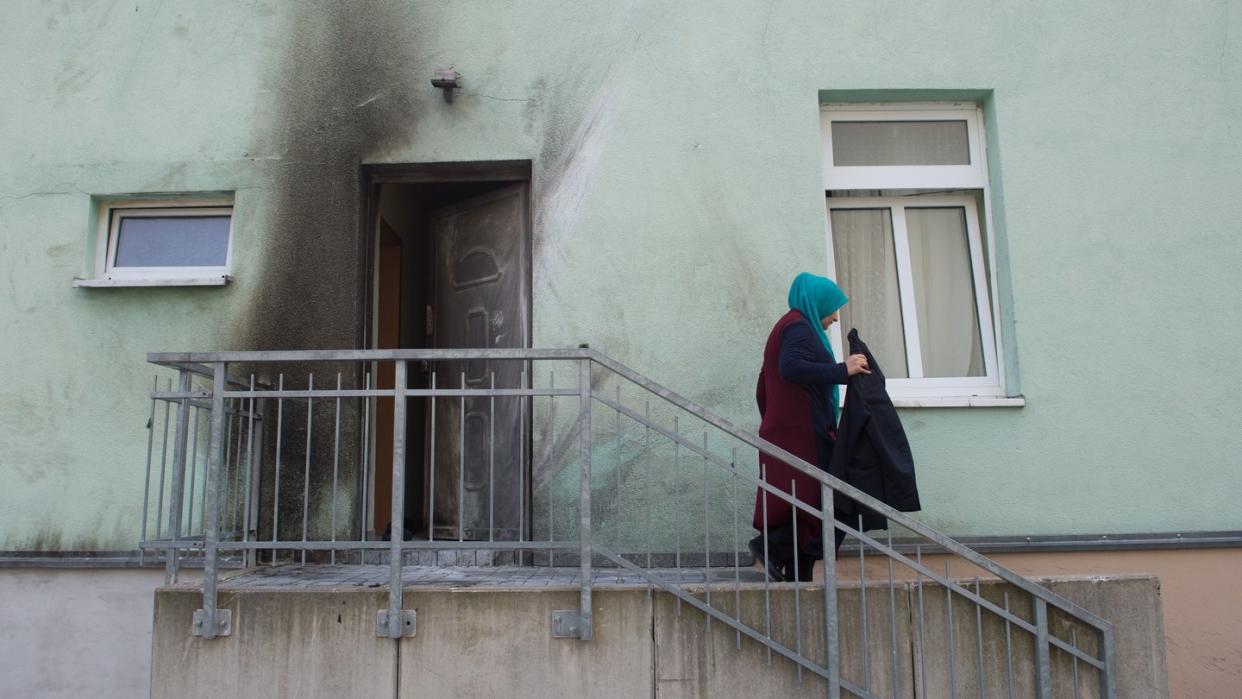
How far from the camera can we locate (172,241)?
523 centimetres

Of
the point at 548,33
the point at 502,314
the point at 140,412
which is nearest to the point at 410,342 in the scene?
the point at 502,314

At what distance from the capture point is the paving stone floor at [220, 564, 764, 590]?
3939mm

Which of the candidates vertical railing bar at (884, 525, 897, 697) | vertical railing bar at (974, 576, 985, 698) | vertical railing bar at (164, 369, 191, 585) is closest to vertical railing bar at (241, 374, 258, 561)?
vertical railing bar at (164, 369, 191, 585)

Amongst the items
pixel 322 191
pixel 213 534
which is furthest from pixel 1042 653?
pixel 322 191

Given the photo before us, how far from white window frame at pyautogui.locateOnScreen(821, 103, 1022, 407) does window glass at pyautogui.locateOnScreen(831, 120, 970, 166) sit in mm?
35

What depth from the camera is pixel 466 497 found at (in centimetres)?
546

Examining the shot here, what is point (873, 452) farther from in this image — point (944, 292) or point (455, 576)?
point (455, 576)

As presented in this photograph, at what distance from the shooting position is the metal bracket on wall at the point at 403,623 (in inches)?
146

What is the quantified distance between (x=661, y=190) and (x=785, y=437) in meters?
1.64

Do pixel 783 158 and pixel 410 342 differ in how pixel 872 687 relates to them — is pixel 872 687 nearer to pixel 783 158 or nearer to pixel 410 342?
pixel 783 158

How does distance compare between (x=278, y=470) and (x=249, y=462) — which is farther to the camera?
(x=249, y=462)

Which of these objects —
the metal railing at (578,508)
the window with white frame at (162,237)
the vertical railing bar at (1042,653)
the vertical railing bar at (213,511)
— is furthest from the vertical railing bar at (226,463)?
the vertical railing bar at (1042,653)

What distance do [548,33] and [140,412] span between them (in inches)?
117

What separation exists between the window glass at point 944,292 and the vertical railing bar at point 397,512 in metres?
2.88
